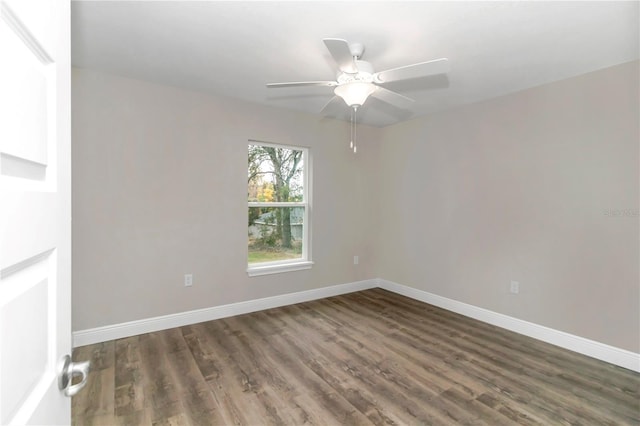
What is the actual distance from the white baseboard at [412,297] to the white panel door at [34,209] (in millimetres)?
2615

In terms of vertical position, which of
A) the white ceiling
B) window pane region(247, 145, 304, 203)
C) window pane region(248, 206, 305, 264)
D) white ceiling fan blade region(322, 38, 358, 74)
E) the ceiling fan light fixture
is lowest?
window pane region(248, 206, 305, 264)

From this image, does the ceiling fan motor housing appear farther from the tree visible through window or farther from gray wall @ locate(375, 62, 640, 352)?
gray wall @ locate(375, 62, 640, 352)

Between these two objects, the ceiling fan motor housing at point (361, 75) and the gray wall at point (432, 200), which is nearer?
the ceiling fan motor housing at point (361, 75)

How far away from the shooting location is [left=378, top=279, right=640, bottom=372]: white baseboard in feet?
8.53

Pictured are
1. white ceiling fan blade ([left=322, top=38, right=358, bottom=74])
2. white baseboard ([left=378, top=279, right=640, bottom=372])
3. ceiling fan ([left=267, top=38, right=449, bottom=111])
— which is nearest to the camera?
white ceiling fan blade ([left=322, top=38, right=358, bottom=74])

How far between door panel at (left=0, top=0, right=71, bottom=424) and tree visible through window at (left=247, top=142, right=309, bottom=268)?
3.08 metres

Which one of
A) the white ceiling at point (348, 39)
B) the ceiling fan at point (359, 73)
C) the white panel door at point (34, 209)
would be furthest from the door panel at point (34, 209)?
the white ceiling at point (348, 39)

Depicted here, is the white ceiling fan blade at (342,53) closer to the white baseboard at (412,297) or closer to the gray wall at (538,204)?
the gray wall at (538,204)

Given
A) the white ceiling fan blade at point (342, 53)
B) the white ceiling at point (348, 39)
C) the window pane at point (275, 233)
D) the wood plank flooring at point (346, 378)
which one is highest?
the white ceiling at point (348, 39)

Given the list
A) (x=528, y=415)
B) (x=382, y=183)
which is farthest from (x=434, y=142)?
(x=528, y=415)

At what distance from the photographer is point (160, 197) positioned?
321 cm

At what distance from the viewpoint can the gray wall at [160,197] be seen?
2873mm

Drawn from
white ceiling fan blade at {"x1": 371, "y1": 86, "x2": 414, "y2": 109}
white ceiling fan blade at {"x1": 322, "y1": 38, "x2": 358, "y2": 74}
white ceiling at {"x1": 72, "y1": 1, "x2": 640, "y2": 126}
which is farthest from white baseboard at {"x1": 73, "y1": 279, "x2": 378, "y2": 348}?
white ceiling fan blade at {"x1": 322, "y1": 38, "x2": 358, "y2": 74}

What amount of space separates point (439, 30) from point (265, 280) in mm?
3105
